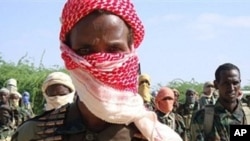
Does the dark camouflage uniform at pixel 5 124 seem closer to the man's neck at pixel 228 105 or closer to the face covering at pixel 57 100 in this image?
the face covering at pixel 57 100

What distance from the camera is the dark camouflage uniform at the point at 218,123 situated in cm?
612

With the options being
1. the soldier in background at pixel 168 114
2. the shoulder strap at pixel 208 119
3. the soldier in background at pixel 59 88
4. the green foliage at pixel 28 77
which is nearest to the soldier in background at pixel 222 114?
the shoulder strap at pixel 208 119

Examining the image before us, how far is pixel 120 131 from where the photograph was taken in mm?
2105

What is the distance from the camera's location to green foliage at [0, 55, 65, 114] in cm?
2053

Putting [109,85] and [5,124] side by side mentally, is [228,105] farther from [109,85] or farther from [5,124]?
[109,85]

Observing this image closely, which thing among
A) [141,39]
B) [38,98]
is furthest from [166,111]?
[38,98]

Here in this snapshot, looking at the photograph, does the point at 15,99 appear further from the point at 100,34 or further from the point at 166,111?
the point at 100,34

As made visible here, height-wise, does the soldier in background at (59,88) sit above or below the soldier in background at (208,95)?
above

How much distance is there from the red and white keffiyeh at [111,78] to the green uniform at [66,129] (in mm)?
60

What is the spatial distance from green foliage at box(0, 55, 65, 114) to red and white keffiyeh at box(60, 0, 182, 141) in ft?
57.8

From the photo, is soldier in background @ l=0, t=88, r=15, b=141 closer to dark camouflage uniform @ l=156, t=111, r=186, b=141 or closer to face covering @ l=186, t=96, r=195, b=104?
dark camouflage uniform @ l=156, t=111, r=186, b=141

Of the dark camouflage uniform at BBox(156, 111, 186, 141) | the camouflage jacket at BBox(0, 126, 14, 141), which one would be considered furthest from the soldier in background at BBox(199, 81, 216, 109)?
the camouflage jacket at BBox(0, 126, 14, 141)

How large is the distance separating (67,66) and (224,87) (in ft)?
14.7

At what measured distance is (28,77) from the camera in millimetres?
23922
